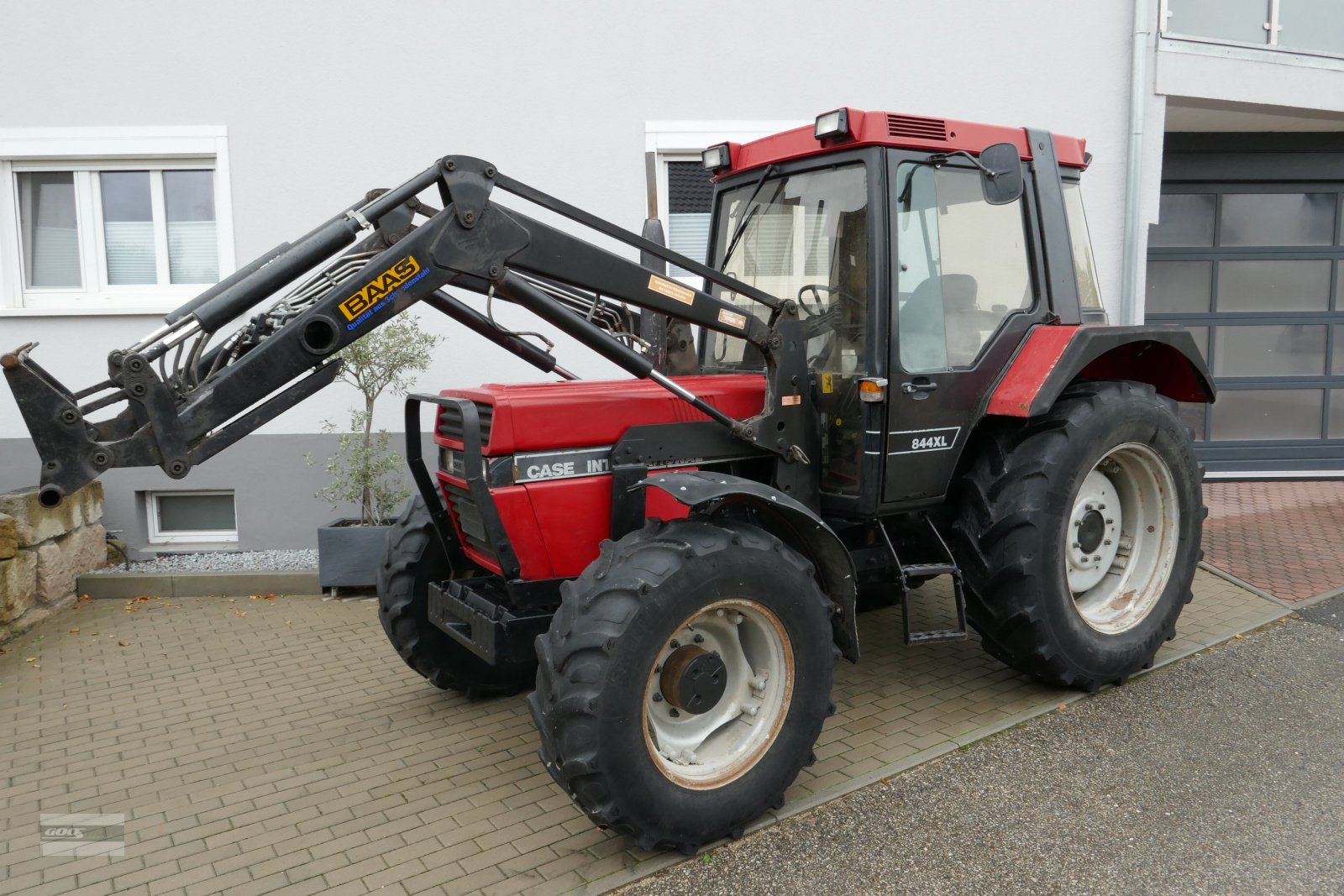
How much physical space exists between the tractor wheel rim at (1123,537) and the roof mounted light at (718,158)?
2.16m

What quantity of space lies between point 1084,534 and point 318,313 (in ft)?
11.0

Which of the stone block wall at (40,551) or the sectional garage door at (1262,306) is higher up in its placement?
the sectional garage door at (1262,306)

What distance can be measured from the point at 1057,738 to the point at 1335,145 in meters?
7.43

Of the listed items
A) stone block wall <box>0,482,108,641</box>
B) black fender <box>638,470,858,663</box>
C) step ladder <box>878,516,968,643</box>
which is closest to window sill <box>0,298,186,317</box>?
stone block wall <box>0,482,108,641</box>

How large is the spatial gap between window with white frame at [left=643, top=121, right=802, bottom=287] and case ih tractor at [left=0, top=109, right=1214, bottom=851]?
2.49m

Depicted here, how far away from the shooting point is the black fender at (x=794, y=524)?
10.1ft

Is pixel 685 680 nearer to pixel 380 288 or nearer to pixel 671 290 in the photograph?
pixel 671 290

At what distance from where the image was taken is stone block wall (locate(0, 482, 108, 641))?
17.8 ft

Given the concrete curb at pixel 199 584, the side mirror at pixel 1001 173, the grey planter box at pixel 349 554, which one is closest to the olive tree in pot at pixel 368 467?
the grey planter box at pixel 349 554

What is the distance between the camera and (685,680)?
9.88 feet

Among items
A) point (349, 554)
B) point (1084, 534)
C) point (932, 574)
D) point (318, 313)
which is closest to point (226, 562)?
point (349, 554)

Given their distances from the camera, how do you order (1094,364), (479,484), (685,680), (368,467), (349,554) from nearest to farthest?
(685,680), (479,484), (1094,364), (349,554), (368,467)

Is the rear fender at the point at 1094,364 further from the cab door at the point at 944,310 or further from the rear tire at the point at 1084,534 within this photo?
the rear tire at the point at 1084,534

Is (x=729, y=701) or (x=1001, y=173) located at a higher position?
(x=1001, y=173)
